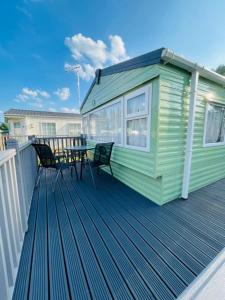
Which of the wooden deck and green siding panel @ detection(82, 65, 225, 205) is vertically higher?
green siding panel @ detection(82, 65, 225, 205)

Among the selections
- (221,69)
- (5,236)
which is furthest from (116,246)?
(221,69)

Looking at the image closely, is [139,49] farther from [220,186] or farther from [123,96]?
[220,186]

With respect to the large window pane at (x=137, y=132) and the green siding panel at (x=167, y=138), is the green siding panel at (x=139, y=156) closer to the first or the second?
the green siding panel at (x=167, y=138)

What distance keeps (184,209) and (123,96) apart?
2.49 metres

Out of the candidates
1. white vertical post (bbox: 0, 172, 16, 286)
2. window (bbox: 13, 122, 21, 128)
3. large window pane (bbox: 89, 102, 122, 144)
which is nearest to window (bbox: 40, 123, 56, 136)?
window (bbox: 13, 122, 21, 128)

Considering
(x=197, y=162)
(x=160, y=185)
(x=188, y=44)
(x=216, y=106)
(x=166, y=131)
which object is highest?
(x=188, y=44)

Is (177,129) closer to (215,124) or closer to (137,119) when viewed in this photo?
(137,119)

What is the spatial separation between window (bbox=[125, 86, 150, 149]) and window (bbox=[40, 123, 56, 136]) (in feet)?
37.5

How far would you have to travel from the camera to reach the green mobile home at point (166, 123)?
7.22ft

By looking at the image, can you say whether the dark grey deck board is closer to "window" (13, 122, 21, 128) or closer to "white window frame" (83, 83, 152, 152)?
"white window frame" (83, 83, 152, 152)

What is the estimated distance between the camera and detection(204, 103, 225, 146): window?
9.94ft

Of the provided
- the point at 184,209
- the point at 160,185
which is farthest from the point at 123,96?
the point at 184,209

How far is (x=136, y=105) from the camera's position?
8.91ft

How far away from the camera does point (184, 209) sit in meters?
2.25
